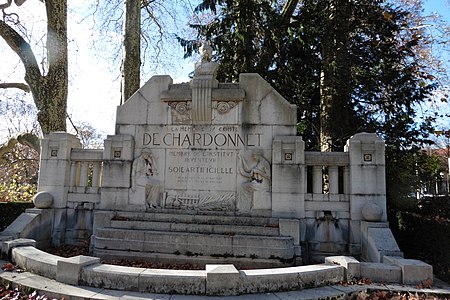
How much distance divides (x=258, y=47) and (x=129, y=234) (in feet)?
29.1

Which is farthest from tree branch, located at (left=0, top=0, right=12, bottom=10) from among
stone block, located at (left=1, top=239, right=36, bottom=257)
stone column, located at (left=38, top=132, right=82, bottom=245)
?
stone block, located at (left=1, top=239, right=36, bottom=257)

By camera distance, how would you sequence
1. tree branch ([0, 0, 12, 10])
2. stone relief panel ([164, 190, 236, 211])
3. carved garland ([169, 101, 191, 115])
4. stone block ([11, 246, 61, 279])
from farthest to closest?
1. tree branch ([0, 0, 12, 10])
2. carved garland ([169, 101, 191, 115])
3. stone relief panel ([164, 190, 236, 211])
4. stone block ([11, 246, 61, 279])

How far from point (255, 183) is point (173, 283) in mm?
3583

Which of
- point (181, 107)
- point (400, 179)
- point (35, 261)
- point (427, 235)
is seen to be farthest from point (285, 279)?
point (400, 179)

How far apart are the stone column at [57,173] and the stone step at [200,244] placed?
1715mm

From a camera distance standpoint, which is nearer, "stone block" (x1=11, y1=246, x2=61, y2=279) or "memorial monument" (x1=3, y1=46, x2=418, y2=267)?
"stone block" (x1=11, y1=246, x2=61, y2=279)

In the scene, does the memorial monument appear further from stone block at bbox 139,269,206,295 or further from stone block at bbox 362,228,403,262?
stone block at bbox 139,269,206,295

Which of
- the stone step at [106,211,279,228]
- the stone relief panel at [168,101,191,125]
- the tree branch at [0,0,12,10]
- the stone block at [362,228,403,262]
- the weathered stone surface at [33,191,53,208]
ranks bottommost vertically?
the stone block at [362,228,403,262]

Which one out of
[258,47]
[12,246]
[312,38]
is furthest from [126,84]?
[12,246]

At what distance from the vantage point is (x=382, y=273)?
216 inches

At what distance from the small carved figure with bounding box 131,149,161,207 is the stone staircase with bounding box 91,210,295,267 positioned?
44 centimetres

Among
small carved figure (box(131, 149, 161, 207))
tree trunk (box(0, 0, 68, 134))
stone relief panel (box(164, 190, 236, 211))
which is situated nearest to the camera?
stone relief panel (box(164, 190, 236, 211))

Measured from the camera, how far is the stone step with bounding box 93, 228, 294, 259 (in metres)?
6.90

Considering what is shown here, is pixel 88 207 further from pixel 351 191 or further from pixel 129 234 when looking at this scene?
pixel 351 191
